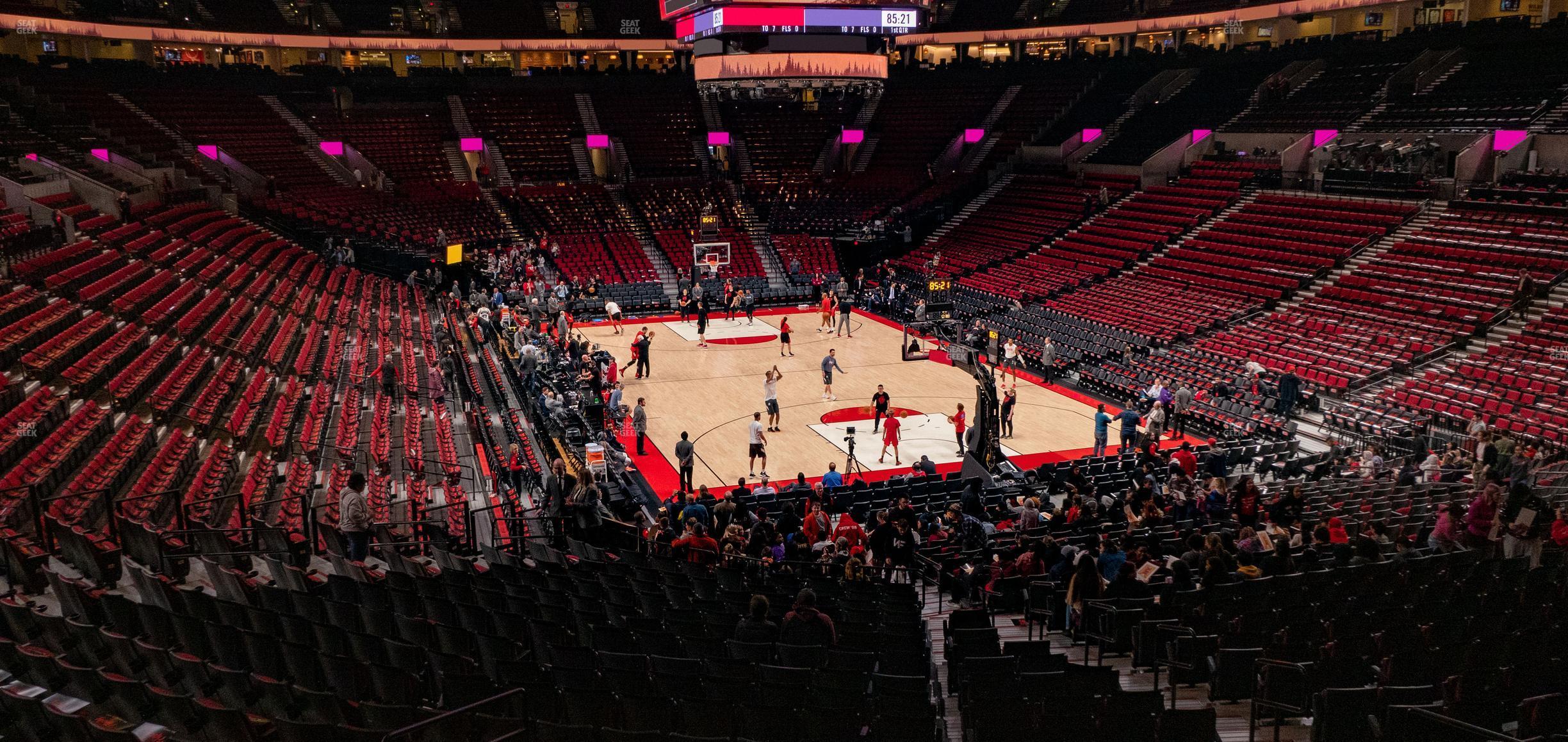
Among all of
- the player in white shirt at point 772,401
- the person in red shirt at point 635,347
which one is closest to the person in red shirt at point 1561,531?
the player in white shirt at point 772,401

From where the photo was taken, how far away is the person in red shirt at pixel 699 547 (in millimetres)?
12039

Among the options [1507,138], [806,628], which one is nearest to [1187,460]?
[806,628]

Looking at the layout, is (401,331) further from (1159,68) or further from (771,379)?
(1159,68)

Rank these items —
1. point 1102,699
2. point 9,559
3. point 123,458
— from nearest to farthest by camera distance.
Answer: point 1102,699
point 9,559
point 123,458

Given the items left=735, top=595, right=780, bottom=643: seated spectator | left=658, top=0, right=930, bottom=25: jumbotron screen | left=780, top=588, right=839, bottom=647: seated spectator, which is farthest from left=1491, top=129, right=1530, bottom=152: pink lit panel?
left=735, top=595, right=780, bottom=643: seated spectator

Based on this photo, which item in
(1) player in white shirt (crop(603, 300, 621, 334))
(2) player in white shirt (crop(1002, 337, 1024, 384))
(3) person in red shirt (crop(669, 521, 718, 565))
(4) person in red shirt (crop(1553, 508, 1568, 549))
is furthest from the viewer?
(1) player in white shirt (crop(603, 300, 621, 334))

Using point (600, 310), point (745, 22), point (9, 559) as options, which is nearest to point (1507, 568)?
point (9, 559)

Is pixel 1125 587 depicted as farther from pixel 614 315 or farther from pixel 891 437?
pixel 614 315

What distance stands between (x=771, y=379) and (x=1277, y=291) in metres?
14.1

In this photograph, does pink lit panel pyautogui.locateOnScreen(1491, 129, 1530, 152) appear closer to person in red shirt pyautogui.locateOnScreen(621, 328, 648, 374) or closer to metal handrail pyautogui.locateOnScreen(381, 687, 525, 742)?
person in red shirt pyautogui.locateOnScreen(621, 328, 648, 374)

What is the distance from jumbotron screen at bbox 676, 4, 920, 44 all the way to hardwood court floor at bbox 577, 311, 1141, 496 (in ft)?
26.9

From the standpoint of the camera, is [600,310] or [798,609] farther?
[600,310]

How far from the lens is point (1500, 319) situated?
22219 millimetres

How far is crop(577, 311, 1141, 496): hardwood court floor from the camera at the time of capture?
20.5 m
